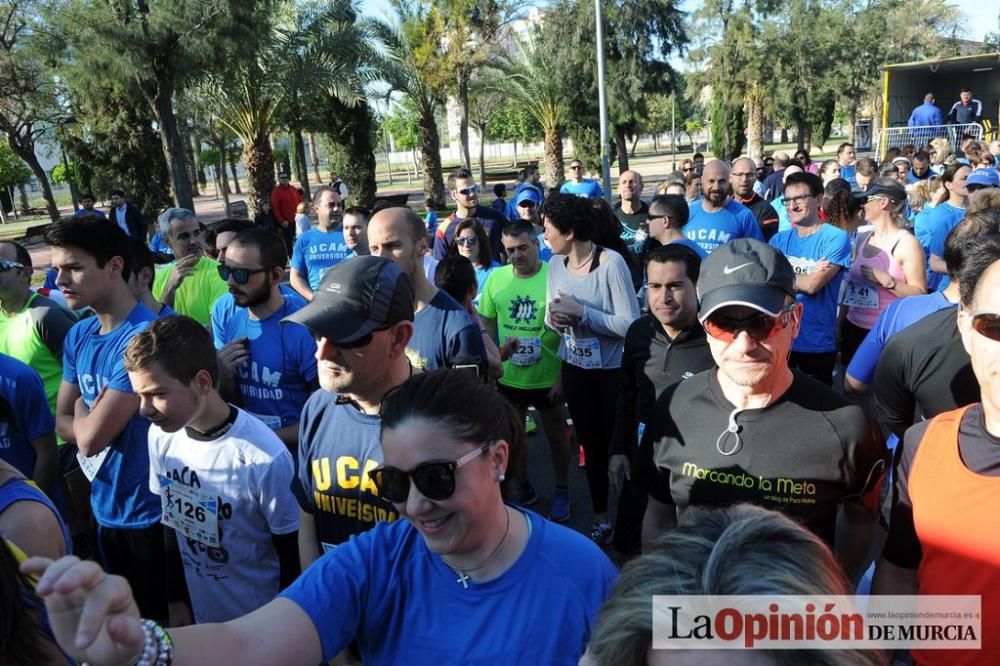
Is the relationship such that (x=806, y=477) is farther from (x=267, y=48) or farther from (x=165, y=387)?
(x=267, y=48)

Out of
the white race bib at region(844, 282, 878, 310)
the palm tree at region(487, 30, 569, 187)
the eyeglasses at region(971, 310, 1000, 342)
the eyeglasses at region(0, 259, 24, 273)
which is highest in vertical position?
the palm tree at region(487, 30, 569, 187)

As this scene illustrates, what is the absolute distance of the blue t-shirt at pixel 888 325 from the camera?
10.3ft

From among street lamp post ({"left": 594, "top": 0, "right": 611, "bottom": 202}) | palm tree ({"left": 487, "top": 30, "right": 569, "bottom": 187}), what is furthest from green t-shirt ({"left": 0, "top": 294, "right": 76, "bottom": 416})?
palm tree ({"left": 487, "top": 30, "right": 569, "bottom": 187})

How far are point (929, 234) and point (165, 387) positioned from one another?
20.9 ft

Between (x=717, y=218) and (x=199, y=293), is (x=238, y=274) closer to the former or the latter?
(x=199, y=293)

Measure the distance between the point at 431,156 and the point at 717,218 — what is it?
19.4 m

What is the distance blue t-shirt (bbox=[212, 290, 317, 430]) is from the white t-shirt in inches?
30.1

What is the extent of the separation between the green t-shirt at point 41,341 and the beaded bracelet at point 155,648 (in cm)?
316

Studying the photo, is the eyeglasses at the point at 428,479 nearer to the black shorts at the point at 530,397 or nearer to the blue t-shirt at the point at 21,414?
the blue t-shirt at the point at 21,414

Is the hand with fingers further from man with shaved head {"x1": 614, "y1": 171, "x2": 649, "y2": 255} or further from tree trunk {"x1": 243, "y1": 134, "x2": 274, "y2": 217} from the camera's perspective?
tree trunk {"x1": 243, "y1": 134, "x2": 274, "y2": 217}

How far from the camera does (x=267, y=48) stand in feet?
64.0

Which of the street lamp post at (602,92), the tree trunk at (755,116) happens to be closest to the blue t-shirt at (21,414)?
the street lamp post at (602,92)

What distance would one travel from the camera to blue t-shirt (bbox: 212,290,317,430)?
3.56 metres

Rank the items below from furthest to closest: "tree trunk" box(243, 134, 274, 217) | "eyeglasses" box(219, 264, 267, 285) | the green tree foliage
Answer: "tree trunk" box(243, 134, 274, 217) → the green tree foliage → "eyeglasses" box(219, 264, 267, 285)
